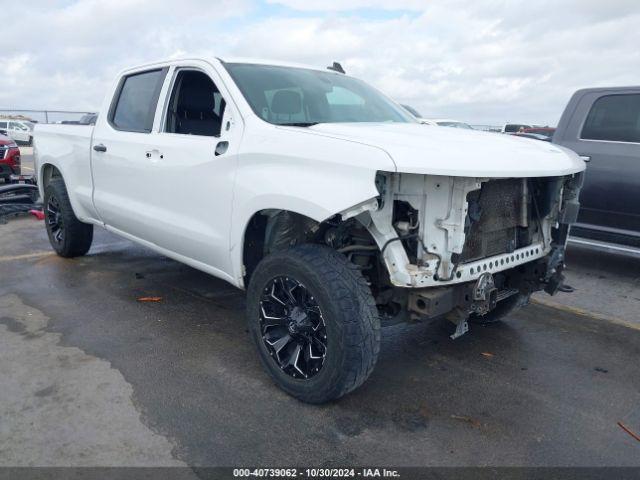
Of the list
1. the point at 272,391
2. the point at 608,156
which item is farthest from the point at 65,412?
the point at 608,156

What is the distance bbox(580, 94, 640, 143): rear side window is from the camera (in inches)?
231

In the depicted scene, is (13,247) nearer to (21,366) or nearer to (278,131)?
(21,366)

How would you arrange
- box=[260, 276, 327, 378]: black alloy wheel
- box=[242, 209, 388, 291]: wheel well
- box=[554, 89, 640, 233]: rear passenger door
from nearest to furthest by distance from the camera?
box=[260, 276, 327, 378]: black alloy wheel, box=[242, 209, 388, 291]: wheel well, box=[554, 89, 640, 233]: rear passenger door

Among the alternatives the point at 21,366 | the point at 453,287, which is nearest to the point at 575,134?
the point at 453,287

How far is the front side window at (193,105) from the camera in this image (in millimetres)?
4199

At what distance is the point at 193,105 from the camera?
4.35 m

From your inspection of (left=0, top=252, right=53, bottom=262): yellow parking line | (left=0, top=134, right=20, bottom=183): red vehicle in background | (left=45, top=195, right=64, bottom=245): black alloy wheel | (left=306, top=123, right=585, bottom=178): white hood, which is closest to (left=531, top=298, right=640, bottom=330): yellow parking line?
(left=306, top=123, right=585, bottom=178): white hood

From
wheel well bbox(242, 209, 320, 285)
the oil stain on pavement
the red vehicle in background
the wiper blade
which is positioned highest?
the wiper blade

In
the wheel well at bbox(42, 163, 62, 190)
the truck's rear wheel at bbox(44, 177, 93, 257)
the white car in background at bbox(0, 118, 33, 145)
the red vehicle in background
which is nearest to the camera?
the truck's rear wheel at bbox(44, 177, 93, 257)

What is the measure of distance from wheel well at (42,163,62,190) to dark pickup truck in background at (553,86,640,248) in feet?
18.6

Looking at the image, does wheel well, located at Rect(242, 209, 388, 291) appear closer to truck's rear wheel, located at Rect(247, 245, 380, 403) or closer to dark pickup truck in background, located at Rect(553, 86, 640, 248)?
truck's rear wheel, located at Rect(247, 245, 380, 403)

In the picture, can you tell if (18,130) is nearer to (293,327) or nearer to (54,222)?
(54,222)

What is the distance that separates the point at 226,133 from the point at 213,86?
0.68 metres

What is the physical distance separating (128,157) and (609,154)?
4.85 meters
